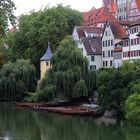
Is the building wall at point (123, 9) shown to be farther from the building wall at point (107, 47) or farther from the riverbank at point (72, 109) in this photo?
the riverbank at point (72, 109)

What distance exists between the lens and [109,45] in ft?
254

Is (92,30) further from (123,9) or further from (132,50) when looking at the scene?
(123,9)

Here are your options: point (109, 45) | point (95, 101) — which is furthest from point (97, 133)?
point (109, 45)

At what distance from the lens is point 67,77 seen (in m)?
57.2

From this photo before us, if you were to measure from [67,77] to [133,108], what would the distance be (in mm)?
14589

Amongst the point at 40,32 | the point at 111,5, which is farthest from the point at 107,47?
the point at 111,5

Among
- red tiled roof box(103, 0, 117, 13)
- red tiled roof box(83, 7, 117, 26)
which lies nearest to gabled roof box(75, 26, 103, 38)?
red tiled roof box(83, 7, 117, 26)

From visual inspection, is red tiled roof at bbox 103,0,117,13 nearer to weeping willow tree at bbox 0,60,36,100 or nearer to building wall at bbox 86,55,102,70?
building wall at bbox 86,55,102,70

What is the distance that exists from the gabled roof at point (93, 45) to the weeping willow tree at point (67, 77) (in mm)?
19254

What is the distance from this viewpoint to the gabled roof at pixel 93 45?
79.8m

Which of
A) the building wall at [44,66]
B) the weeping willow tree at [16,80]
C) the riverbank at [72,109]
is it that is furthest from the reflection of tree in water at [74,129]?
the building wall at [44,66]

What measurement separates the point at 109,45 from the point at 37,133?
40207mm

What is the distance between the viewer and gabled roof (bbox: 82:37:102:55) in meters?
79.8

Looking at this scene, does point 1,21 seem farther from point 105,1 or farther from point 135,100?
point 105,1
